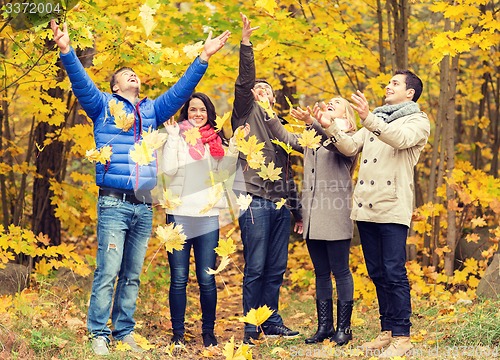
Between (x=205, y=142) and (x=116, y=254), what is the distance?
1.03m

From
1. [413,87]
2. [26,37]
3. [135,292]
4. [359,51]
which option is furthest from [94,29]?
[359,51]

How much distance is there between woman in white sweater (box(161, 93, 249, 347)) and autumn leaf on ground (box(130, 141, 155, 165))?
405 mm

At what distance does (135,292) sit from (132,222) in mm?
552

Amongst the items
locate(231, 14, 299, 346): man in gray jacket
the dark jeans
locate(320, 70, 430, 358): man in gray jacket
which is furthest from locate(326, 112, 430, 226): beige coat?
locate(231, 14, 299, 346): man in gray jacket

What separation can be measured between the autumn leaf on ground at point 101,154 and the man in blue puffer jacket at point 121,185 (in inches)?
3.5

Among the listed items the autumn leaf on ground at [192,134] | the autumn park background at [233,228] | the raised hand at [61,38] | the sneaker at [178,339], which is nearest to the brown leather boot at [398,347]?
the autumn park background at [233,228]

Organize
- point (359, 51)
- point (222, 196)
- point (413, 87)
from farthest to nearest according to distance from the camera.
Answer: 1. point (359, 51)
2. point (222, 196)
3. point (413, 87)

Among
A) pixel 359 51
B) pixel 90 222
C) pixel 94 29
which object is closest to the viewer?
pixel 94 29

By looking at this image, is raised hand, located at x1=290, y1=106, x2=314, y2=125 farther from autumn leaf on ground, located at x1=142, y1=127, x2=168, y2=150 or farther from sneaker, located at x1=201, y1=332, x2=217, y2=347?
sneaker, located at x1=201, y1=332, x2=217, y2=347

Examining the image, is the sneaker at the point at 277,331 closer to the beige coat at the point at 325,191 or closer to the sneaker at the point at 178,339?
the sneaker at the point at 178,339

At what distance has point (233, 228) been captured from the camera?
618cm

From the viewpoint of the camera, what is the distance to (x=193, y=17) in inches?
280

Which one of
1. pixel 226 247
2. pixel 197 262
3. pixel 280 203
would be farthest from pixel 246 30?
pixel 197 262

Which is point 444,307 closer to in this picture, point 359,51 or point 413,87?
point 413,87
